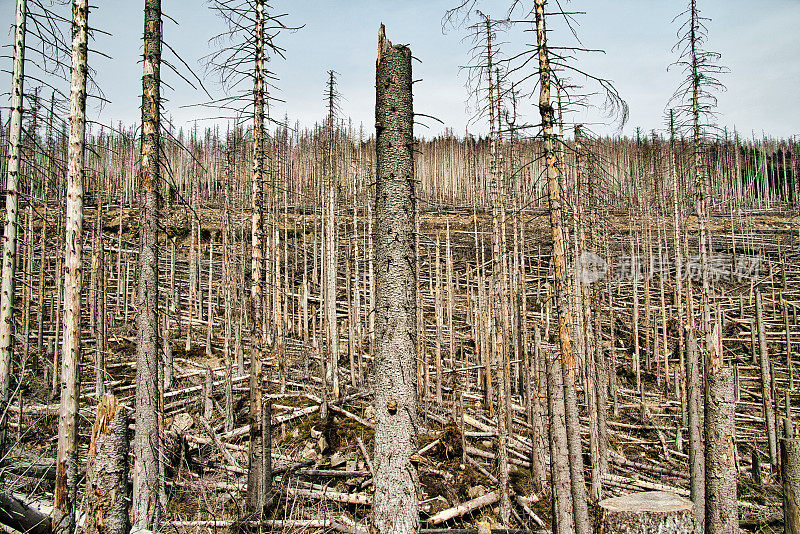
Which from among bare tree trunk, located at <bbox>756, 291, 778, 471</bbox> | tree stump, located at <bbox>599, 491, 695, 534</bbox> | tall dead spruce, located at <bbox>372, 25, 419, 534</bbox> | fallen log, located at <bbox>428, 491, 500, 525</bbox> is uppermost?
tall dead spruce, located at <bbox>372, 25, 419, 534</bbox>

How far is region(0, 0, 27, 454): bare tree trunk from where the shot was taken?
8.89 meters

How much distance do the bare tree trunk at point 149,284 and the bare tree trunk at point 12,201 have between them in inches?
186

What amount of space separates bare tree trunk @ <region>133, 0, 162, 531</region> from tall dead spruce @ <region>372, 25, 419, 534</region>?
376 centimetres

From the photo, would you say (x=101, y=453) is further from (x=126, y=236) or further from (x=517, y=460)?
(x=126, y=236)

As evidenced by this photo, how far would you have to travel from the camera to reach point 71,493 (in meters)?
6.39

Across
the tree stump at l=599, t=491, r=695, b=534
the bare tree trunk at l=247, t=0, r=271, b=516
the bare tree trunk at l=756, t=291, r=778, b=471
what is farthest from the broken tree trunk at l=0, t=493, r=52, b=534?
the bare tree trunk at l=756, t=291, r=778, b=471

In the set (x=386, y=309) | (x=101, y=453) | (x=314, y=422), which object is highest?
(x=386, y=309)

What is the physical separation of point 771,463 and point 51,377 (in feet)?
60.8

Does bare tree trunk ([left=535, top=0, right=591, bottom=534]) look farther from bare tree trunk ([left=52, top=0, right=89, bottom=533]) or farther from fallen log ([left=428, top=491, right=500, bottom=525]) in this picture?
bare tree trunk ([left=52, top=0, right=89, bottom=533])

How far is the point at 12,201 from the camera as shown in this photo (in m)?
8.90

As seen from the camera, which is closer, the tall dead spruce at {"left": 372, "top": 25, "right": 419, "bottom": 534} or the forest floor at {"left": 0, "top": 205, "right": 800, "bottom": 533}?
the tall dead spruce at {"left": 372, "top": 25, "right": 419, "bottom": 534}

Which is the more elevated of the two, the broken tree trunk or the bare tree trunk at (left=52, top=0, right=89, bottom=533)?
the bare tree trunk at (left=52, top=0, right=89, bottom=533)

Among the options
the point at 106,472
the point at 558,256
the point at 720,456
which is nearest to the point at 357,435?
the point at 558,256

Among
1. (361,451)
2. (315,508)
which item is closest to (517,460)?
(361,451)
